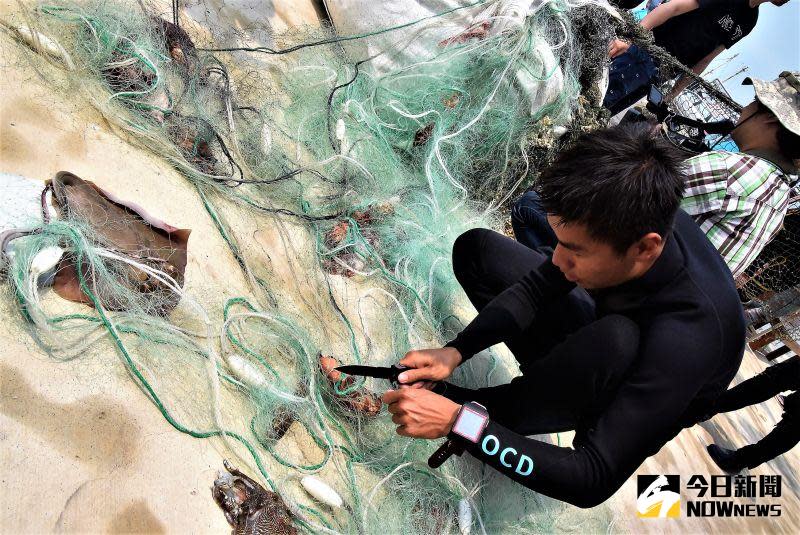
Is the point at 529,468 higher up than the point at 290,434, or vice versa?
the point at 529,468

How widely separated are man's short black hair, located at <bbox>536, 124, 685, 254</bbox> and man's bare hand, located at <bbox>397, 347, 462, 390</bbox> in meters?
0.69

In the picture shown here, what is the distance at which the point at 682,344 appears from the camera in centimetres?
162

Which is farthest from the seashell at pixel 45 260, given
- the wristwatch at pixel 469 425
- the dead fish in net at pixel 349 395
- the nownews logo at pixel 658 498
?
the nownews logo at pixel 658 498

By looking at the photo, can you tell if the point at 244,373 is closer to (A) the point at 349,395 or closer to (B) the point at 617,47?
(A) the point at 349,395

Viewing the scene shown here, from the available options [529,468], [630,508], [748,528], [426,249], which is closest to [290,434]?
[529,468]

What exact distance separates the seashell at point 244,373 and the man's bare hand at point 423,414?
554mm

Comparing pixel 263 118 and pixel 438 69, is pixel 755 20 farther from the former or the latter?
pixel 263 118

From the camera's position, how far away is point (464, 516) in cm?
211

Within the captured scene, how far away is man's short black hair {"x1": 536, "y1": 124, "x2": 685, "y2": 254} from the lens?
152cm

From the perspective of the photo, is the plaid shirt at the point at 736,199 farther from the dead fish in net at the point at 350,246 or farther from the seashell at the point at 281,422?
the seashell at the point at 281,422

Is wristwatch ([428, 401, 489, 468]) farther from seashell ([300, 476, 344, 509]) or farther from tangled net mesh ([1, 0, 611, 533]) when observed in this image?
seashell ([300, 476, 344, 509])

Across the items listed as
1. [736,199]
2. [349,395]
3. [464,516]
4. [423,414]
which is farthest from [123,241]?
[736,199]

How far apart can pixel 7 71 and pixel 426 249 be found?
6.85ft

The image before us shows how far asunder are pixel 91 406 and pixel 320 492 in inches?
31.6
